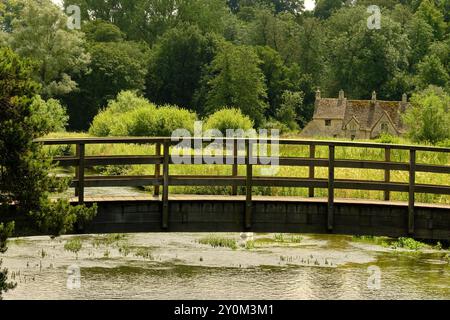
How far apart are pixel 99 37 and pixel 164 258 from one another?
2764 inches

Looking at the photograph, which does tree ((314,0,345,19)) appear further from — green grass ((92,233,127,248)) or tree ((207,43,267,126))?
green grass ((92,233,127,248))

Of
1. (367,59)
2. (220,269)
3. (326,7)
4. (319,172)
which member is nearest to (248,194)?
(220,269)

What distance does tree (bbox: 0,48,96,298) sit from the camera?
A: 42.9ft

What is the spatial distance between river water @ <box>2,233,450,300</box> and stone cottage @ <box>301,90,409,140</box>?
54.7 m

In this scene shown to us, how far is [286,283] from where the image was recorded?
2247 centimetres

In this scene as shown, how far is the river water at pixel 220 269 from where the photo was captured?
835 inches

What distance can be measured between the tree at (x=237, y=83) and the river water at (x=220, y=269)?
55863mm

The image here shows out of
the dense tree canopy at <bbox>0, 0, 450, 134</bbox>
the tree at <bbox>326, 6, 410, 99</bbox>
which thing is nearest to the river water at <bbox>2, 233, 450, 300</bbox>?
the dense tree canopy at <bbox>0, 0, 450, 134</bbox>

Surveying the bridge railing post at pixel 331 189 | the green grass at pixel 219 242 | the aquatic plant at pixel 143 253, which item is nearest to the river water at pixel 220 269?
the aquatic plant at pixel 143 253

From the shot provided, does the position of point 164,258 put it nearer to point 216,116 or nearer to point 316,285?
point 316,285

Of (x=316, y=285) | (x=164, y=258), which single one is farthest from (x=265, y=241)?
(x=316, y=285)

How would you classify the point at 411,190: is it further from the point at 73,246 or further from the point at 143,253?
the point at 73,246

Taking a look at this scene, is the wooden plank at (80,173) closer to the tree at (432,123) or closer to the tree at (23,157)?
the tree at (23,157)

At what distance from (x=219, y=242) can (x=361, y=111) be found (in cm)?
5851
